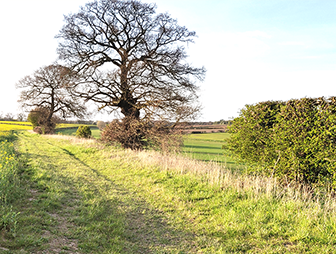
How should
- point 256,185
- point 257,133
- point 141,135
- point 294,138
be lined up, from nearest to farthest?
point 256,185 < point 294,138 < point 257,133 < point 141,135

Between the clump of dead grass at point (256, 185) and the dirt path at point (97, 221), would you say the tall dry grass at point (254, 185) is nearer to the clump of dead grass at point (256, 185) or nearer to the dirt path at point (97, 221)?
the clump of dead grass at point (256, 185)

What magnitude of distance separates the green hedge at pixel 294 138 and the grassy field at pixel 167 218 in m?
1.00

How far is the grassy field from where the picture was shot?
4344 mm

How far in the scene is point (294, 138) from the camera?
23.4 ft

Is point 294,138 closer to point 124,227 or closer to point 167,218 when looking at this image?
point 167,218

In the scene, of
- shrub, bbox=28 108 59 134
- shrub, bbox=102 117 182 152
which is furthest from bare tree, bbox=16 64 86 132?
shrub, bbox=102 117 182 152

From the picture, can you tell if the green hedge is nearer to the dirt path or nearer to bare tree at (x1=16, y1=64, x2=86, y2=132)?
the dirt path

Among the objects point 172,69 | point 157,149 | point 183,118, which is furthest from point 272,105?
point 172,69

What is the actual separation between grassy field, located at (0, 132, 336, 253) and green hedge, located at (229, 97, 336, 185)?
100cm

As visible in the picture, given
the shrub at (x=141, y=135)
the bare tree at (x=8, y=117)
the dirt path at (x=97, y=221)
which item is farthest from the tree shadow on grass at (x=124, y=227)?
the bare tree at (x=8, y=117)

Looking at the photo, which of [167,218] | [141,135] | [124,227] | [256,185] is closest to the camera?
[124,227]

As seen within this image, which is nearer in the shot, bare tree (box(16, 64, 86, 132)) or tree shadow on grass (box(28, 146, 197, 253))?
tree shadow on grass (box(28, 146, 197, 253))

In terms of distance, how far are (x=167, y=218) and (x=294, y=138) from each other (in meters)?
4.66

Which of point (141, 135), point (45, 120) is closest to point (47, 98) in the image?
point (45, 120)
